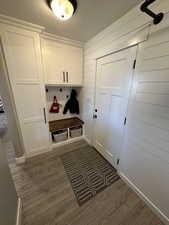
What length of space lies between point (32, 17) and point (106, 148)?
2572mm

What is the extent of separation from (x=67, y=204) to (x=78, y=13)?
103 inches

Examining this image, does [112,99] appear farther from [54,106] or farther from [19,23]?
[19,23]

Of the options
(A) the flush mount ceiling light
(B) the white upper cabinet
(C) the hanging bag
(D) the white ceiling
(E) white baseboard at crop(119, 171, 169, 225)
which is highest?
(D) the white ceiling

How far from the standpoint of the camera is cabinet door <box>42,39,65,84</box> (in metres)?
1.93

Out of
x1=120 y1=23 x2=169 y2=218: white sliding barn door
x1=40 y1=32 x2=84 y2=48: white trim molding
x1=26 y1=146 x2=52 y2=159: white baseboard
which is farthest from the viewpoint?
x1=26 y1=146 x2=52 y2=159: white baseboard

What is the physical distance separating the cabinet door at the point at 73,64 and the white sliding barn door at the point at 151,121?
4.74 feet

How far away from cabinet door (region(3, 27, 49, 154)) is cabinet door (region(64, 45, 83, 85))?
2.08 feet

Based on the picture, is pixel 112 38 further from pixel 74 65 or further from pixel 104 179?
pixel 104 179

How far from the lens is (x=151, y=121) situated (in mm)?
1180

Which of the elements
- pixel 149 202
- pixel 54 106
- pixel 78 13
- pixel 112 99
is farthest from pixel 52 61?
pixel 149 202

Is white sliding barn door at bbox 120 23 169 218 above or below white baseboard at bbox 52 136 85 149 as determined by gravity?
above

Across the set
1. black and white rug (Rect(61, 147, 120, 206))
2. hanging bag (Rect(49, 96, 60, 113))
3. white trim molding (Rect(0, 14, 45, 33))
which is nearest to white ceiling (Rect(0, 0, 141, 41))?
white trim molding (Rect(0, 14, 45, 33))

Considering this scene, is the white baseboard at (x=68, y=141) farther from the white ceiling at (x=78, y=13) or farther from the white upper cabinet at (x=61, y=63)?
the white ceiling at (x=78, y=13)

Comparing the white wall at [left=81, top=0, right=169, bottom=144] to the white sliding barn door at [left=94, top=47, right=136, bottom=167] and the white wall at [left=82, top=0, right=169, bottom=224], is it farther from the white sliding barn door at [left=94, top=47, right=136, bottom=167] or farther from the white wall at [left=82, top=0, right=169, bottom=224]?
the white sliding barn door at [left=94, top=47, right=136, bottom=167]
